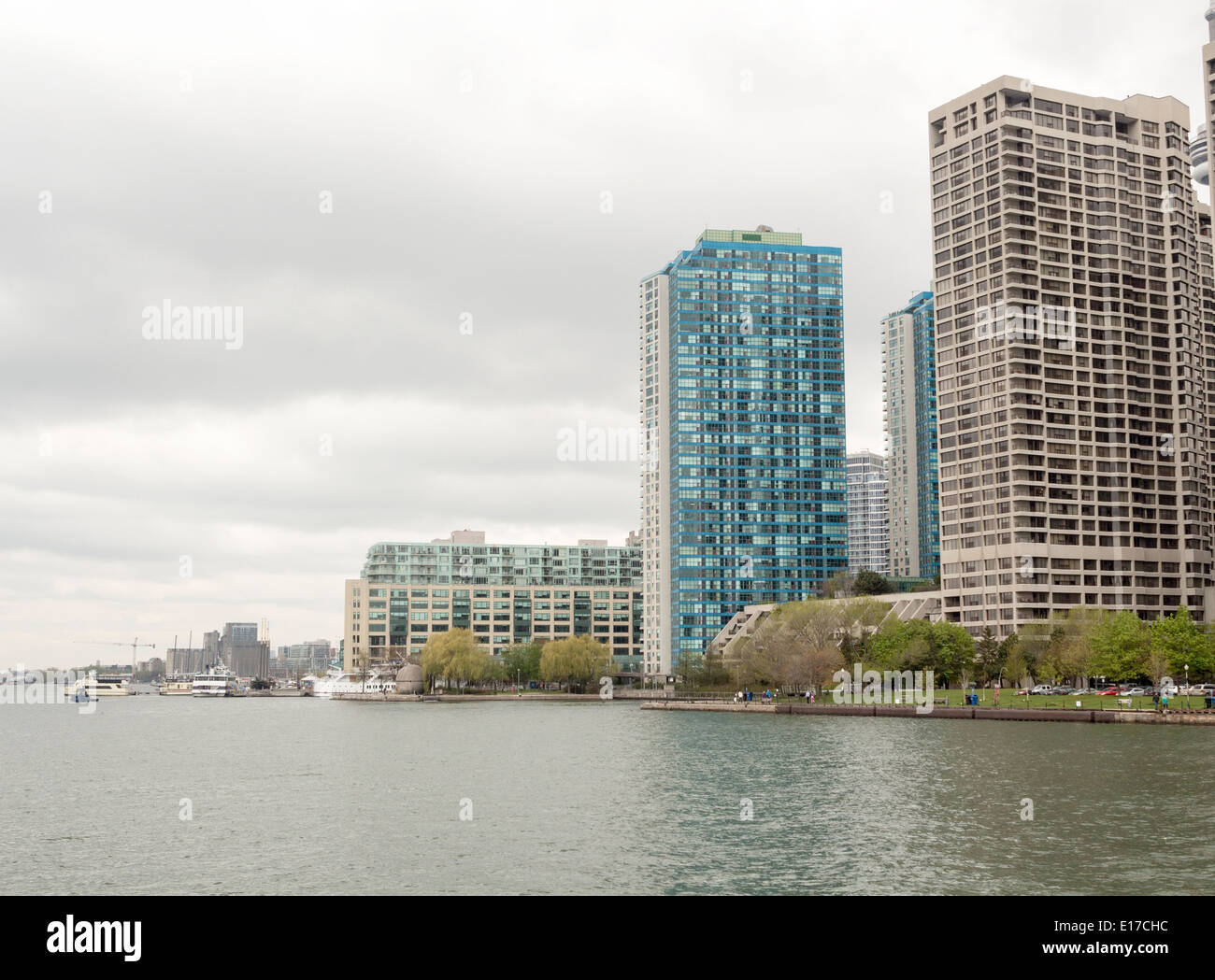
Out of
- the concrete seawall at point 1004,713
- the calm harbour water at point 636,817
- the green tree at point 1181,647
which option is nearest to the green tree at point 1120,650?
the green tree at point 1181,647

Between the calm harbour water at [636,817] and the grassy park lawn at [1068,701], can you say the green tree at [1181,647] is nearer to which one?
the grassy park lawn at [1068,701]

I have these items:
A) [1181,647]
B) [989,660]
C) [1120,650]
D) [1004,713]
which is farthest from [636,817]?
[989,660]

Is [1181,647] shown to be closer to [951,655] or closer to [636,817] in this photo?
[951,655]

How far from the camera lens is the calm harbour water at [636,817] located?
145ft

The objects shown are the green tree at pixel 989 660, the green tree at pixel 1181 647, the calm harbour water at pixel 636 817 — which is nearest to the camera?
the calm harbour water at pixel 636 817

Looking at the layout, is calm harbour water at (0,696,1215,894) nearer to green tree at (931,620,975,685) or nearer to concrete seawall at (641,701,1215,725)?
concrete seawall at (641,701,1215,725)

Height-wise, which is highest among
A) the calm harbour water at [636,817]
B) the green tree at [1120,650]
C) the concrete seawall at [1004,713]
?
the green tree at [1120,650]

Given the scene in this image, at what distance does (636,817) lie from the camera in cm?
6075
